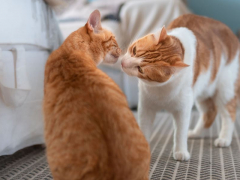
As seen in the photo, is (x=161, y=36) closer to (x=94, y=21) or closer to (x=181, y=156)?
(x=94, y=21)

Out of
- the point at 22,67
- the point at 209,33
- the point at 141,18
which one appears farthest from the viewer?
the point at 141,18

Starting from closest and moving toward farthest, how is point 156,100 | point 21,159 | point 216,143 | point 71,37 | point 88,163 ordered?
point 88,163
point 71,37
point 156,100
point 21,159
point 216,143

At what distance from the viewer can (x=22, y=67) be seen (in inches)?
45.3

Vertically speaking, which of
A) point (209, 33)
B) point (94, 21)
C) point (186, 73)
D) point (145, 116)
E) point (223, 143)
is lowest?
point (223, 143)

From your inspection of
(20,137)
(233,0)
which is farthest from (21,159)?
(233,0)

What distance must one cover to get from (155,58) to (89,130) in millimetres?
483

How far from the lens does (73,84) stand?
0.78 m

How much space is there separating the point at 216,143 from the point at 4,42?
1.15 meters

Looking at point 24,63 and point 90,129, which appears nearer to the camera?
point 90,129

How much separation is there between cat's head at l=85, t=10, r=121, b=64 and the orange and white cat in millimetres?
61

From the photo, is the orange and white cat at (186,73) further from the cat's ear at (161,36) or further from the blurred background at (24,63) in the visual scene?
the blurred background at (24,63)

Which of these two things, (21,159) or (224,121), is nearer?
(21,159)

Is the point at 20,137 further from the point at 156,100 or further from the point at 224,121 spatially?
the point at 224,121

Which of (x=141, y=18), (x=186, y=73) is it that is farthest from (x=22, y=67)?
(x=141, y=18)
